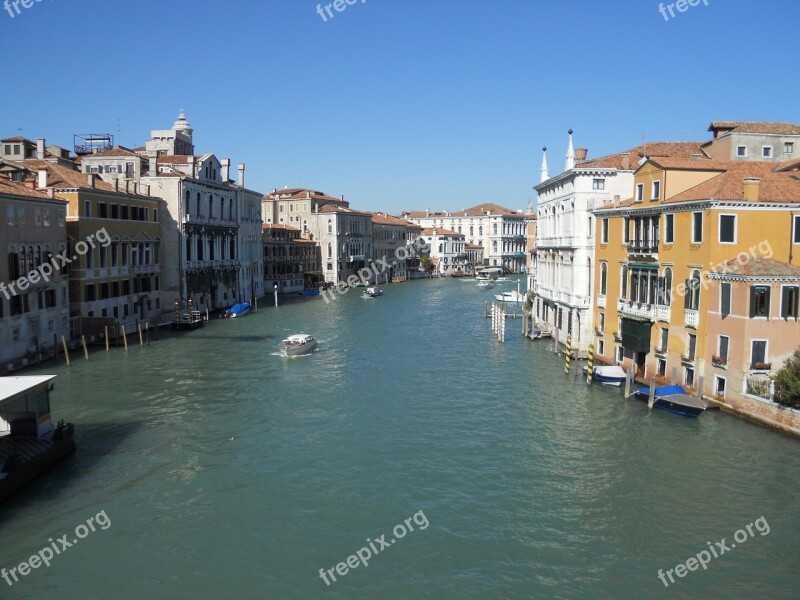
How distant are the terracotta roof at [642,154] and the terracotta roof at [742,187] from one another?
20.6 feet

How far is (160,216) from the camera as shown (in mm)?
36844

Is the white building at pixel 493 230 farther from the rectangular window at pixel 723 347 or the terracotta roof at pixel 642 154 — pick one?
the rectangular window at pixel 723 347

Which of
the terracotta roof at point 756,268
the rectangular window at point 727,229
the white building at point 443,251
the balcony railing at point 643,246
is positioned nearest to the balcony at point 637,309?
the balcony railing at point 643,246

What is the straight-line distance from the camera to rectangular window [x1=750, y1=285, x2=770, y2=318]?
16.4m

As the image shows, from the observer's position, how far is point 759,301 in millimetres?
16469

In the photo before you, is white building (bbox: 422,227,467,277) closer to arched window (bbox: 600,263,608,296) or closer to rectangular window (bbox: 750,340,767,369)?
arched window (bbox: 600,263,608,296)

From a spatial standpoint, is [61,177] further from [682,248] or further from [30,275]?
[682,248]

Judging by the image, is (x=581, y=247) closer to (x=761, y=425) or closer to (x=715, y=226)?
(x=715, y=226)

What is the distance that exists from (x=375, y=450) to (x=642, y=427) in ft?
20.9
